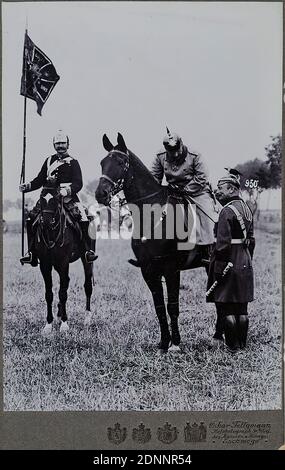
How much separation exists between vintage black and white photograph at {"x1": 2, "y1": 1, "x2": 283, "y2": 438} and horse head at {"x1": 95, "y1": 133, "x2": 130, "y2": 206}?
0.01 meters

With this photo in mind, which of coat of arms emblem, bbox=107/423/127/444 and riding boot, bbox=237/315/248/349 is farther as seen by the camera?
riding boot, bbox=237/315/248/349

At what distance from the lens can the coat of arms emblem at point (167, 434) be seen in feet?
17.4

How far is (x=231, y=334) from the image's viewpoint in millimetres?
5414

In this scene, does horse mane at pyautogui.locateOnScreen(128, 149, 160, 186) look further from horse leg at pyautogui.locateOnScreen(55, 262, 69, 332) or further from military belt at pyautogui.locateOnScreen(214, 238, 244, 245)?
horse leg at pyautogui.locateOnScreen(55, 262, 69, 332)

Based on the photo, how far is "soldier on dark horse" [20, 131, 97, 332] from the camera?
17.7ft

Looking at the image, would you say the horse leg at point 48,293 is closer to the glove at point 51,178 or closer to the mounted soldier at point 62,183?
the mounted soldier at point 62,183

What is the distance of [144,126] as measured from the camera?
5.34 metres

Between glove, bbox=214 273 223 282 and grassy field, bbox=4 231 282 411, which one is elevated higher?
glove, bbox=214 273 223 282

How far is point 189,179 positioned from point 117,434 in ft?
7.25

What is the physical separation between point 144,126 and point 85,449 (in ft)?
8.96

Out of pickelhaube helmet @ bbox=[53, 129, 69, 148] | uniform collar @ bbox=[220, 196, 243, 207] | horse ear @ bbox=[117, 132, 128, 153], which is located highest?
pickelhaube helmet @ bbox=[53, 129, 69, 148]

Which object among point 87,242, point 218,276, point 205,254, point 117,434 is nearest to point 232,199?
point 205,254

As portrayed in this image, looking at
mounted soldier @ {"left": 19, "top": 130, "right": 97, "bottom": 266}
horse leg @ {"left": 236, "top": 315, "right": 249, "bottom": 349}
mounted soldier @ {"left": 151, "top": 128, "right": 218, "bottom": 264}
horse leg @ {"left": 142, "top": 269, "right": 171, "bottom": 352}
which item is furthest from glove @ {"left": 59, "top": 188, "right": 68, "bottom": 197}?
horse leg @ {"left": 236, "top": 315, "right": 249, "bottom": 349}
